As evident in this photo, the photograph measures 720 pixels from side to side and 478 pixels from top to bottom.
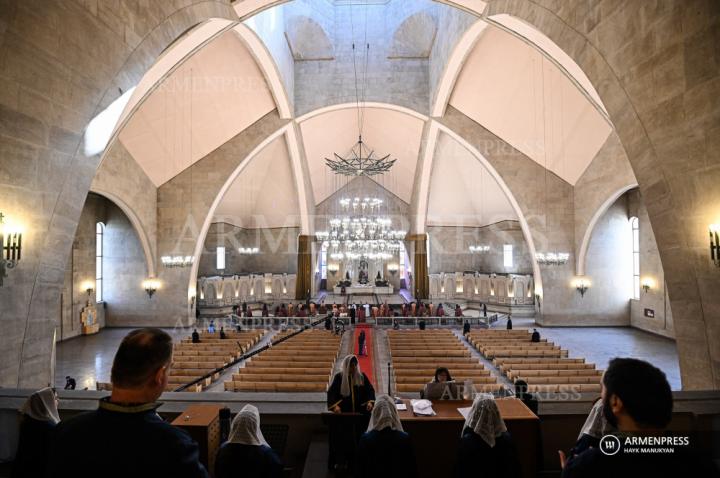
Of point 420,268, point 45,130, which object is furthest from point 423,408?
point 420,268

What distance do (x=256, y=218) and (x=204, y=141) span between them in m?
10.3

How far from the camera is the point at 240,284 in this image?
22.6 metres

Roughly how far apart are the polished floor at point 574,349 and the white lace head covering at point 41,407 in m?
6.94

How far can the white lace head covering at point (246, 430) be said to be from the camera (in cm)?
230

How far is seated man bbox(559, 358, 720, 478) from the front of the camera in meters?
1.35

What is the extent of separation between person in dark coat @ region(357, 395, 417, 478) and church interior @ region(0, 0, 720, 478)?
0.15 meters

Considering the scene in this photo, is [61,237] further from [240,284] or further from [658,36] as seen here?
[240,284]

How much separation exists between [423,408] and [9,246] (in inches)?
212

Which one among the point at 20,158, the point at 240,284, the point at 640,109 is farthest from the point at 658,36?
the point at 240,284

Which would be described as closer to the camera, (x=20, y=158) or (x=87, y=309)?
(x=20, y=158)

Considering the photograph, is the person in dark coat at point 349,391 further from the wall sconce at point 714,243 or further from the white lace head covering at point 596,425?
the wall sconce at point 714,243

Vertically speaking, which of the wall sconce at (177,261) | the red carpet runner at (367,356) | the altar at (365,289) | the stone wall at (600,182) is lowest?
the red carpet runner at (367,356)

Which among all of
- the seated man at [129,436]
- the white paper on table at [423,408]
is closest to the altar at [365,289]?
the white paper on table at [423,408]

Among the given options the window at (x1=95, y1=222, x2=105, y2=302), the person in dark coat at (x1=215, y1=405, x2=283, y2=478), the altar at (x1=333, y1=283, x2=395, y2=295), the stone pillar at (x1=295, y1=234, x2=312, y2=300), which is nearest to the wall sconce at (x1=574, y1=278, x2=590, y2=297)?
the altar at (x1=333, y1=283, x2=395, y2=295)
